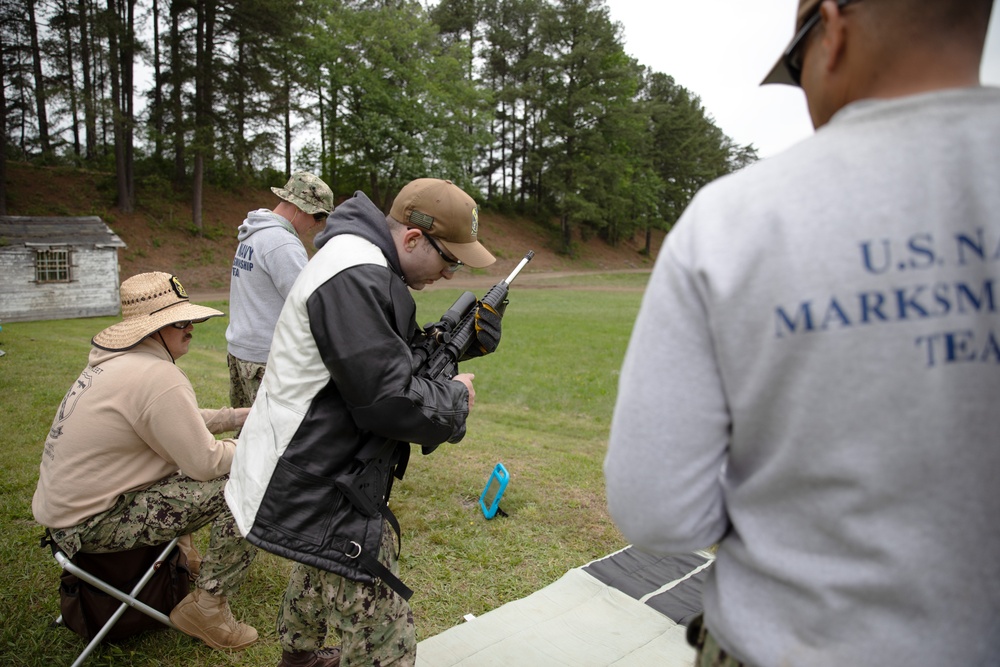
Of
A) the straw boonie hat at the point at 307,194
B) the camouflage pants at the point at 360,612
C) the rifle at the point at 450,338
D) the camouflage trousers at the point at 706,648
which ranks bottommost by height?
the camouflage pants at the point at 360,612

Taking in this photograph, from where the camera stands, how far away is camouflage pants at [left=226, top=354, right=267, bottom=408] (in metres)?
4.45

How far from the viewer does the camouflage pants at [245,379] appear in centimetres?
445

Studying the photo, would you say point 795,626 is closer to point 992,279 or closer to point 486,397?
point 992,279

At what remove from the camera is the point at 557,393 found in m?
10.7

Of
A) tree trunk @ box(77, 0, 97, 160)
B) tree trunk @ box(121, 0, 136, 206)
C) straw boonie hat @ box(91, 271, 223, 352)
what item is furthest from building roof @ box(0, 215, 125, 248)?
straw boonie hat @ box(91, 271, 223, 352)

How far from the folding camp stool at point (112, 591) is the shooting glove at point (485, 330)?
1679mm

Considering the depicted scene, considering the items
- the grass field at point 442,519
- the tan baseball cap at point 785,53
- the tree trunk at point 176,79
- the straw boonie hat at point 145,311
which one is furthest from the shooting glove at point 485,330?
the tree trunk at point 176,79

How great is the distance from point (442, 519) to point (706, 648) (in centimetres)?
353

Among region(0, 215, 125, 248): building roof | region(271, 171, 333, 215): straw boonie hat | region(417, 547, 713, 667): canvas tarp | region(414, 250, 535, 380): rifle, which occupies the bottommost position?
region(417, 547, 713, 667): canvas tarp

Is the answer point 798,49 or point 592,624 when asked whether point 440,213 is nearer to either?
point 798,49

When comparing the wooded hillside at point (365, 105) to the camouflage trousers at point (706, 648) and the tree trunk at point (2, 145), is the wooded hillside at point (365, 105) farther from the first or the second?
the camouflage trousers at point (706, 648)

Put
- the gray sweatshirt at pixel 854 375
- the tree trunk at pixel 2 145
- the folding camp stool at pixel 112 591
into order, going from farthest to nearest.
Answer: the tree trunk at pixel 2 145, the folding camp stool at pixel 112 591, the gray sweatshirt at pixel 854 375

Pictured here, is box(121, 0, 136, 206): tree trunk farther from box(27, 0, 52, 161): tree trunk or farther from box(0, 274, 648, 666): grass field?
box(0, 274, 648, 666): grass field

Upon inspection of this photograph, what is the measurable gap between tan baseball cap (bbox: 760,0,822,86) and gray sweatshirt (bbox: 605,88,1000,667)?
0.22m
